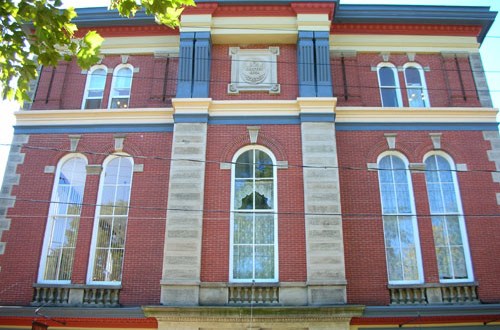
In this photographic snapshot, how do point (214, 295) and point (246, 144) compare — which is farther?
point (246, 144)

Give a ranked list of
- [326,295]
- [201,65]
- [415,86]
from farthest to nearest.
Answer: [415,86]
[201,65]
[326,295]

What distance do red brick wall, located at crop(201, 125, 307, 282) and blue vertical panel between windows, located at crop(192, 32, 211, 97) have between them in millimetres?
1280

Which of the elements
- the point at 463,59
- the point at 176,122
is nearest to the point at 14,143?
the point at 176,122

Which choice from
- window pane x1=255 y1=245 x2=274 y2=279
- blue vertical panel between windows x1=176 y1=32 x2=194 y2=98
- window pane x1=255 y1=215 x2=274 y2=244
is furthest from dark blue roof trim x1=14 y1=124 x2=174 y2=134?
window pane x1=255 y1=245 x2=274 y2=279

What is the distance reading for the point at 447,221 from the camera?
45.9 ft

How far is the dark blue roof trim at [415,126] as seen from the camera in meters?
14.9

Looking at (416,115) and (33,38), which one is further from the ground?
(416,115)

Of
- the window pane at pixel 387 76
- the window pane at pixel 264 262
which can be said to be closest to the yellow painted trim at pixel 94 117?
the window pane at pixel 264 262

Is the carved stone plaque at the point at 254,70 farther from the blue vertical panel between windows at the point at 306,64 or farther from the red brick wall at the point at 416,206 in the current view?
the red brick wall at the point at 416,206

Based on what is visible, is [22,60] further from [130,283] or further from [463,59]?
[463,59]

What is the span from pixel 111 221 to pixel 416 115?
982 cm

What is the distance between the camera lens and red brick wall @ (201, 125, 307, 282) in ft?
42.2

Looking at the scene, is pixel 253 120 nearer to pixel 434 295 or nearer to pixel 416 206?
pixel 416 206

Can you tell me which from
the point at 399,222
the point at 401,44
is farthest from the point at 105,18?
the point at 399,222
